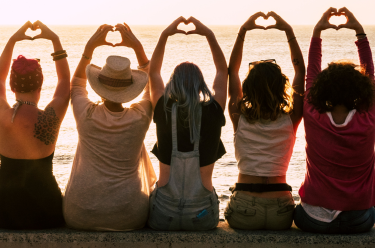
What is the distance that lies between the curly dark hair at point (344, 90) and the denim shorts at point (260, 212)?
2.16 feet

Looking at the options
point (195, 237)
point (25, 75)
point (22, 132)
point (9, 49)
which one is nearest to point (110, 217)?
point (195, 237)

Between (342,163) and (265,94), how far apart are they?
651mm

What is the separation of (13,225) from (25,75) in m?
0.98

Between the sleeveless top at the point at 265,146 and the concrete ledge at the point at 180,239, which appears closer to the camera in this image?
the concrete ledge at the point at 180,239

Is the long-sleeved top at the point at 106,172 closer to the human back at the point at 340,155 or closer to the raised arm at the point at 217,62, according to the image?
the raised arm at the point at 217,62

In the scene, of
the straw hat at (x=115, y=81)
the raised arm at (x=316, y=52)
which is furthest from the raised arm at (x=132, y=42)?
the raised arm at (x=316, y=52)

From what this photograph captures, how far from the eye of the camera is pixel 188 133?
2953 mm

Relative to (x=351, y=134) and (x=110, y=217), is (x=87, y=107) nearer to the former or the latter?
(x=110, y=217)

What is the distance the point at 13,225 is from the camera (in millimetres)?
3014

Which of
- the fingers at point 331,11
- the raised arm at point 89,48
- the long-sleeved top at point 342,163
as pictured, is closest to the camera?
the long-sleeved top at point 342,163

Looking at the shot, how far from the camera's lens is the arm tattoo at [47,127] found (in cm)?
301

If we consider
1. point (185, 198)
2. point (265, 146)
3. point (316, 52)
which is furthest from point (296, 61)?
point (185, 198)

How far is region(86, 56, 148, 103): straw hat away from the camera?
2994mm

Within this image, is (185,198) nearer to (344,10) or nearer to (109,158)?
(109,158)
